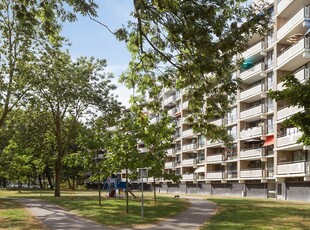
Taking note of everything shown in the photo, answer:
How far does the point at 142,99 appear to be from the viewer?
13039 mm

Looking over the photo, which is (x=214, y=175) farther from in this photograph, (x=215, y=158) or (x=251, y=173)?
(x=251, y=173)

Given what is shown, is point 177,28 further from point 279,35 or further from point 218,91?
point 279,35

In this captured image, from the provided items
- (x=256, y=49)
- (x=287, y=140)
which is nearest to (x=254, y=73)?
(x=256, y=49)

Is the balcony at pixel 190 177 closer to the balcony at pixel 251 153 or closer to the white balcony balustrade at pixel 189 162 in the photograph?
the white balcony balustrade at pixel 189 162

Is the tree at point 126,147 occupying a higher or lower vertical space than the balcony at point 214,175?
higher

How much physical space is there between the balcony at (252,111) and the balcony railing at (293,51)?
685cm

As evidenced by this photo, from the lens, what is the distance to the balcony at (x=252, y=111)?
44.6 metres

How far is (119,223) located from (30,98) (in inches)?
803

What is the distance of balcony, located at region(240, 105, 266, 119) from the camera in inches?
1756

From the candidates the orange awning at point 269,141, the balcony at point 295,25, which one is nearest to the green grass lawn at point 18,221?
the balcony at point 295,25

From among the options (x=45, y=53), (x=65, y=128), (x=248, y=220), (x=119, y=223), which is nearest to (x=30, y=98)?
(x=45, y=53)

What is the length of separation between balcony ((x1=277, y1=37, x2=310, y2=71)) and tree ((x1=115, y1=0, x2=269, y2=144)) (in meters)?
24.7

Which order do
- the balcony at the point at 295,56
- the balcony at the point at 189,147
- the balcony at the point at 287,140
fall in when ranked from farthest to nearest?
the balcony at the point at 189,147 < the balcony at the point at 287,140 < the balcony at the point at 295,56

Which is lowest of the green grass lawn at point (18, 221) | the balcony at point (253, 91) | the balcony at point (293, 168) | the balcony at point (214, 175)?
the green grass lawn at point (18, 221)
